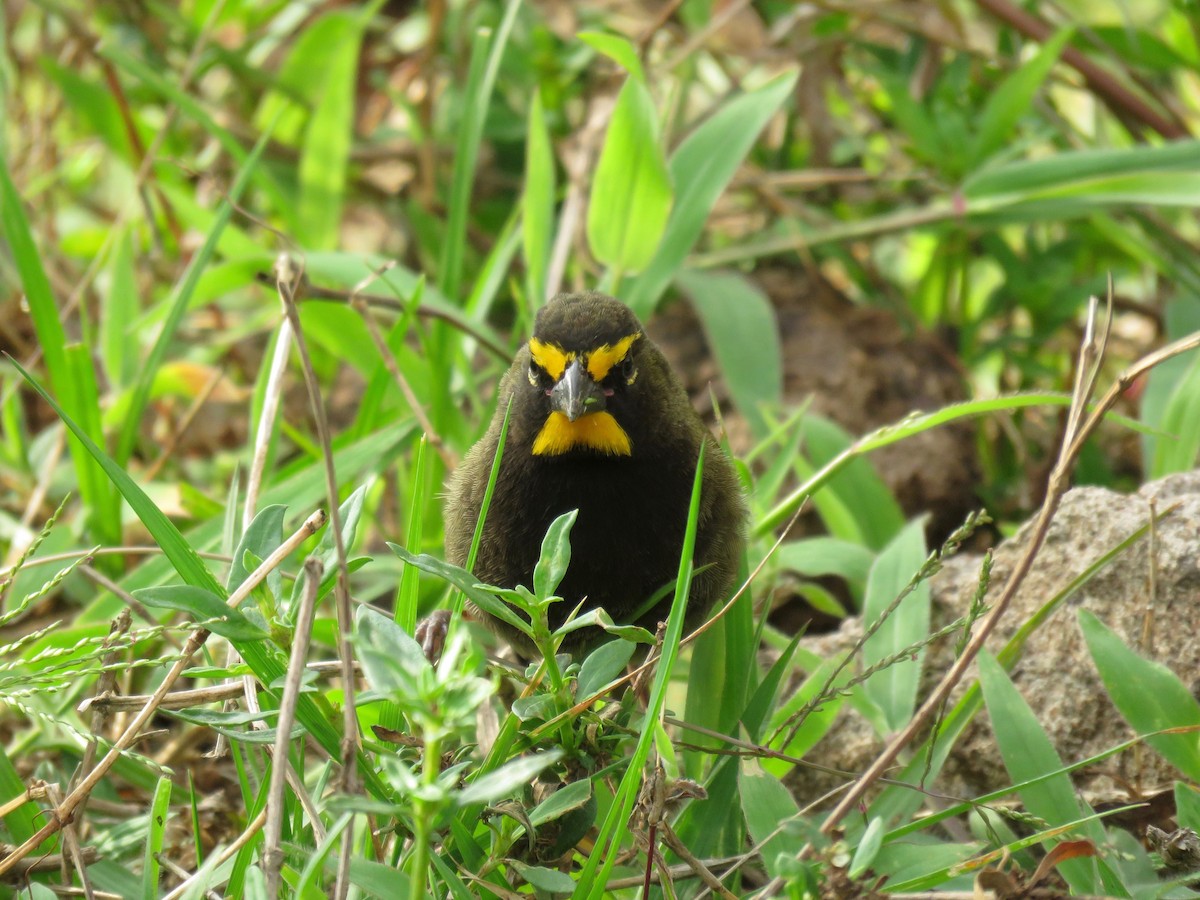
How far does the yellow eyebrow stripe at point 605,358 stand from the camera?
3131 mm

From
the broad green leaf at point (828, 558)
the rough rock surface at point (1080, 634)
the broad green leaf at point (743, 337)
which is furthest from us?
the broad green leaf at point (743, 337)

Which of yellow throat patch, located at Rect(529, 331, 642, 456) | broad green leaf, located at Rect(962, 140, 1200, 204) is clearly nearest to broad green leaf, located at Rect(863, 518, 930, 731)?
yellow throat patch, located at Rect(529, 331, 642, 456)

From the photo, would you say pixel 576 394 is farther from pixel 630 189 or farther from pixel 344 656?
pixel 630 189

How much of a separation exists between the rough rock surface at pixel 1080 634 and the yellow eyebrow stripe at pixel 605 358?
3.20 ft

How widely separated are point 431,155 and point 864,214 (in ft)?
6.03

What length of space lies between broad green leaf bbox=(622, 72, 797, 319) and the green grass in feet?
0.04

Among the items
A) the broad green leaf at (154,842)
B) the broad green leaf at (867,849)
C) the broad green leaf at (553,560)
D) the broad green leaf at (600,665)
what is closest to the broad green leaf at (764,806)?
the broad green leaf at (867,849)

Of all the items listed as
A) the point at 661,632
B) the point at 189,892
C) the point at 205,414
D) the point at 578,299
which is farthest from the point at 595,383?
the point at 205,414

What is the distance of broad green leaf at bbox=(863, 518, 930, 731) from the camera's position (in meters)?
3.07

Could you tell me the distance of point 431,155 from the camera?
5.52 meters

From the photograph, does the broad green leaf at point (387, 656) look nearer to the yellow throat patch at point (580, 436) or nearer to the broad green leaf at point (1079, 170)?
the yellow throat patch at point (580, 436)

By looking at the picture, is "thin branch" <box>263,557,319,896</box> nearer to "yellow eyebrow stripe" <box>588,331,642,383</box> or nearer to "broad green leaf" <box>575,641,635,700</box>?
"broad green leaf" <box>575,641,635,700</box>

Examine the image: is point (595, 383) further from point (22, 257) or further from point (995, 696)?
point (22, 257)

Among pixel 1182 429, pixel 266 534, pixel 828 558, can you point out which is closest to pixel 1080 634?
pixel 828 558
